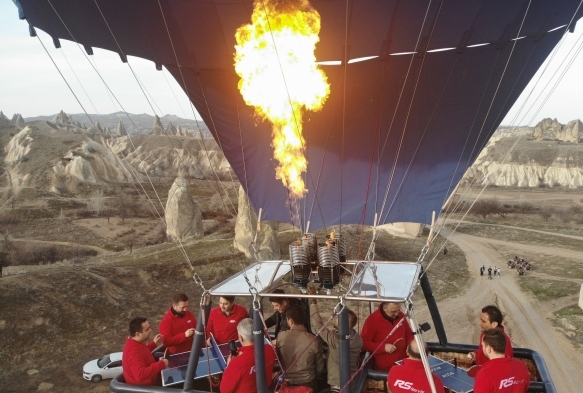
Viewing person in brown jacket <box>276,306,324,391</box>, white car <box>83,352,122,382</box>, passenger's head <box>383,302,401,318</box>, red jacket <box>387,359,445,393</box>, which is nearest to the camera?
red jacket <box>387,359,445,393</box>

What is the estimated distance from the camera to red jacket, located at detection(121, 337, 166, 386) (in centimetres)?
472

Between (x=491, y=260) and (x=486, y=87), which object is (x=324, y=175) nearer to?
(x=486, y=87)

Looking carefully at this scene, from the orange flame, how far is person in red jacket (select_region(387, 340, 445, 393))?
6.39 metres

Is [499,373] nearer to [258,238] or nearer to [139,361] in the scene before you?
[139,361]

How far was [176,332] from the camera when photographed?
230 inches

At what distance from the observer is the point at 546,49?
10.9 m

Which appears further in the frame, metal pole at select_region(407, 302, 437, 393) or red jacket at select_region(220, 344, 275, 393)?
red jacket at select_region(220, 344, 275, 393)

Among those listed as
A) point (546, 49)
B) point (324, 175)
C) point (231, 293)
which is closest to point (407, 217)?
point (324, 175)

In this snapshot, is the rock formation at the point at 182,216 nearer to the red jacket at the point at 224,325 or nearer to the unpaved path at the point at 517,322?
the unpaved path at the point at 517,322

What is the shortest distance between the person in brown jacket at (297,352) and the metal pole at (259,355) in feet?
1.36

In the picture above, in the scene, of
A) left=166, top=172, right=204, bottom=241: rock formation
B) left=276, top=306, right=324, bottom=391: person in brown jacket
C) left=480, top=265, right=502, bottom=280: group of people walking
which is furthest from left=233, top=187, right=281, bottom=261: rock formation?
left=276, top=306, right=324, bottom=391: person in brown jacket

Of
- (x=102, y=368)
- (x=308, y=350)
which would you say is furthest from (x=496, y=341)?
(x=102, y=368)

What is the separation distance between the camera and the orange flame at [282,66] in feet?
29.0

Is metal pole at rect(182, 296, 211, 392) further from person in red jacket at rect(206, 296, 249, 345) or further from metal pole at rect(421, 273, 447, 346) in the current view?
metal pole at rect(421, 273, 447, 346)
